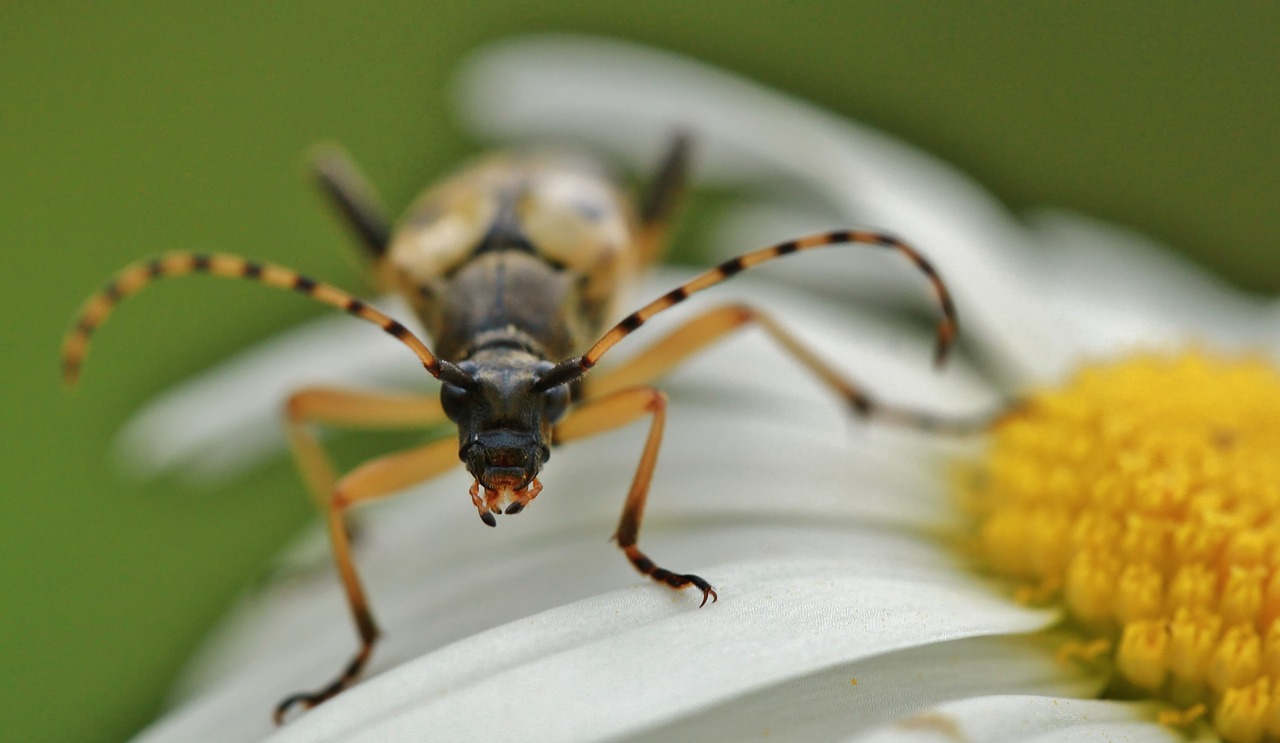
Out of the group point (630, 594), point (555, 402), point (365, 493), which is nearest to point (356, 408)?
point (365, 493)

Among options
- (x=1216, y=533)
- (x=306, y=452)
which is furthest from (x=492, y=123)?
(x=1216, y=533)

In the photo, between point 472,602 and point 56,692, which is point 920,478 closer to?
point 472,602

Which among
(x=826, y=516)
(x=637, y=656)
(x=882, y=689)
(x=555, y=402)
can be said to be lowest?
(x=882, y=689)

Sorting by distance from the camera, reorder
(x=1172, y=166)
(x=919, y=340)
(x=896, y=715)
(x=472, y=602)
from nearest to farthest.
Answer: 1. (x=896, y=715)
2. (x=472, y=602)
3. (x=919, y=340)
4. (x=1172, y=166)

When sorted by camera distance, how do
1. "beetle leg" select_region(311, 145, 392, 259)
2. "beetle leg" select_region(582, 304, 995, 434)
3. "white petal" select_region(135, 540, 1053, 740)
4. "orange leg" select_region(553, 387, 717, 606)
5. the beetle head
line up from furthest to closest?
1. "beetle leg" select_region(311, 145, 392, 259)
2. "beetle leg" select_region(582, 304, 995, 434)
3. "orange leg" select_region(553, 387, 717, 606)
4. the beetle head
5. "white petal" select_region(135, 540, 1053, 740)

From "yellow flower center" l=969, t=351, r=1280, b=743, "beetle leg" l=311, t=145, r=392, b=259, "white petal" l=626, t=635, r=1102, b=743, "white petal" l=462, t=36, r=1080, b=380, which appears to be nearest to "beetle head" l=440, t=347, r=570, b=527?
"white petal" l=626, t=635, r=1102, b=743

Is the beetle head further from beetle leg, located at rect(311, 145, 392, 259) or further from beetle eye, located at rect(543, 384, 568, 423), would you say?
beetle leg, located at rect(311, 145, 392, 259)

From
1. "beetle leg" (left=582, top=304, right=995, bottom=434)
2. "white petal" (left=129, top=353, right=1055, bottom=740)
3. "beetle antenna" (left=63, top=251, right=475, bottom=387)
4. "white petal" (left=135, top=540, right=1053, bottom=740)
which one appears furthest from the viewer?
"beetle leg" (left=582, top=304, right=995, bottom=434)

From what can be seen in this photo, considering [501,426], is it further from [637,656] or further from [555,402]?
[637,656]
